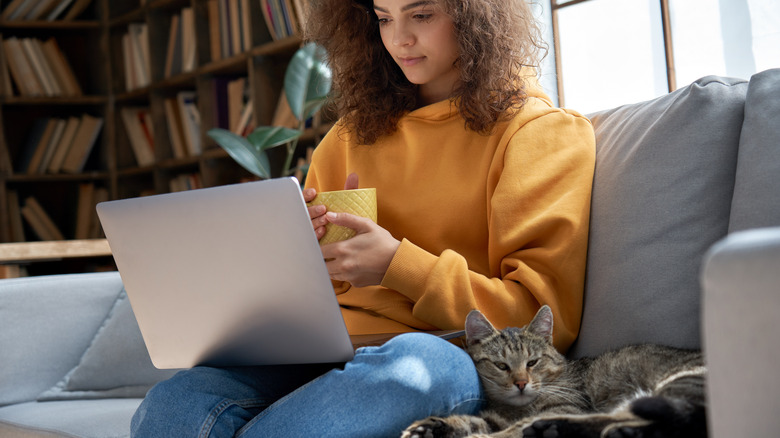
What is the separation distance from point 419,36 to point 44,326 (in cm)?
122

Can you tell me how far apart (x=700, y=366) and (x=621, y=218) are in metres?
0.35

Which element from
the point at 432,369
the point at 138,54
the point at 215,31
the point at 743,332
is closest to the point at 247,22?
the point at 215,31

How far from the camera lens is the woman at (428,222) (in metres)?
0.99

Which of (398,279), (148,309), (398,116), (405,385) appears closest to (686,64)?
(398,116)

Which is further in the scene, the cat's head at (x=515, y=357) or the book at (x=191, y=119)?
the book at (x=191, y=119)

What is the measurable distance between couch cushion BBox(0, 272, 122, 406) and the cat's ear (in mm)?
1132

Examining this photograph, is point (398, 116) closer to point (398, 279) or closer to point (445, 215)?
point (445, 215)

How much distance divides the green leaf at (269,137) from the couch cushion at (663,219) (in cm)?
173

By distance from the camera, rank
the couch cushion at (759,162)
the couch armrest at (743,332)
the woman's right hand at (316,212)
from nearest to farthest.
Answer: the couch armrest at (743,332) → the couch cushion at (759,162) → the woman's right hand at (316,212)

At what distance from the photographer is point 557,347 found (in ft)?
4.19

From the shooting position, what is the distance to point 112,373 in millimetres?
1748

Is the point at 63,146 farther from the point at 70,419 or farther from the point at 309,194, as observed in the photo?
the point at 309,194

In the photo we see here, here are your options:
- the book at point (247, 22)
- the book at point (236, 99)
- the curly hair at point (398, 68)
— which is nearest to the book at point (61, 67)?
the book at point (236, 99)

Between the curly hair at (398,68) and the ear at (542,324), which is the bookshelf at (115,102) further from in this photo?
the ear at (542,324)
